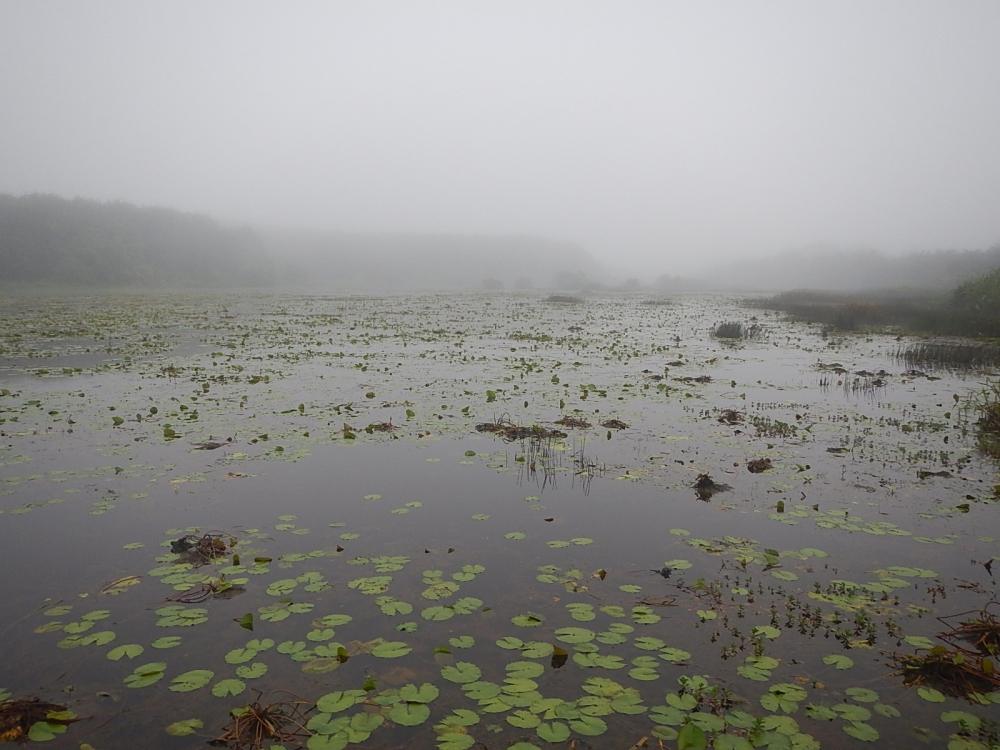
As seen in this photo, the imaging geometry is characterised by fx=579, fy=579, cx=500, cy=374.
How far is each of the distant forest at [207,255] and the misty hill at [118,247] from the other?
165mm

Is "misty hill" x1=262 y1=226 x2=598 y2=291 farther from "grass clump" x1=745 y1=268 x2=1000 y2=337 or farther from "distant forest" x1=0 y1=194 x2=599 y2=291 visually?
"grass clump" x1=745 y1=268 x2=1000 y2=337

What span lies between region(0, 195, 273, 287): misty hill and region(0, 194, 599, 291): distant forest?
16 cm

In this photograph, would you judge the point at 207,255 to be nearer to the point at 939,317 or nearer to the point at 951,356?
the point at 939,317

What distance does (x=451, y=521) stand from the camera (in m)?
7.76

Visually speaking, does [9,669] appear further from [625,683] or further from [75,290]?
[75,290]

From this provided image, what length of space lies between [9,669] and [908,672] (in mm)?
7294

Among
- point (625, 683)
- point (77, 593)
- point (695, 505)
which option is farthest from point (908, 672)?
point (77, 593)

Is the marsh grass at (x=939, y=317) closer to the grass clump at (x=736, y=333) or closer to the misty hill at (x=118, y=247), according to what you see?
the grass clump at (x=736, y=333)

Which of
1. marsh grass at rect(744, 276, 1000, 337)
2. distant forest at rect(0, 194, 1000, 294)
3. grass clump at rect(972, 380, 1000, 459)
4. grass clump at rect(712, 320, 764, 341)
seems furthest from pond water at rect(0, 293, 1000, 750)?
distant forest at rect(0, 194, 1000, 294)

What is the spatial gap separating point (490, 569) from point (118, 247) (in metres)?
101

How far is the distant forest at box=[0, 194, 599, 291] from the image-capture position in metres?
78.1

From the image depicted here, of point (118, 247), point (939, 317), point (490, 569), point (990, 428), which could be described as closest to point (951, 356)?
point (990, 428)

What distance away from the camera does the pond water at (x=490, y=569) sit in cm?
→ 430

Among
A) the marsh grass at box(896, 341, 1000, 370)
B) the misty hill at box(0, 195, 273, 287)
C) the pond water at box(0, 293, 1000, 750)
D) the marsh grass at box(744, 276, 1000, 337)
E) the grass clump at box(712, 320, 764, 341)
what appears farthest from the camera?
the misty hill at box(0, 195, 273, 287)
